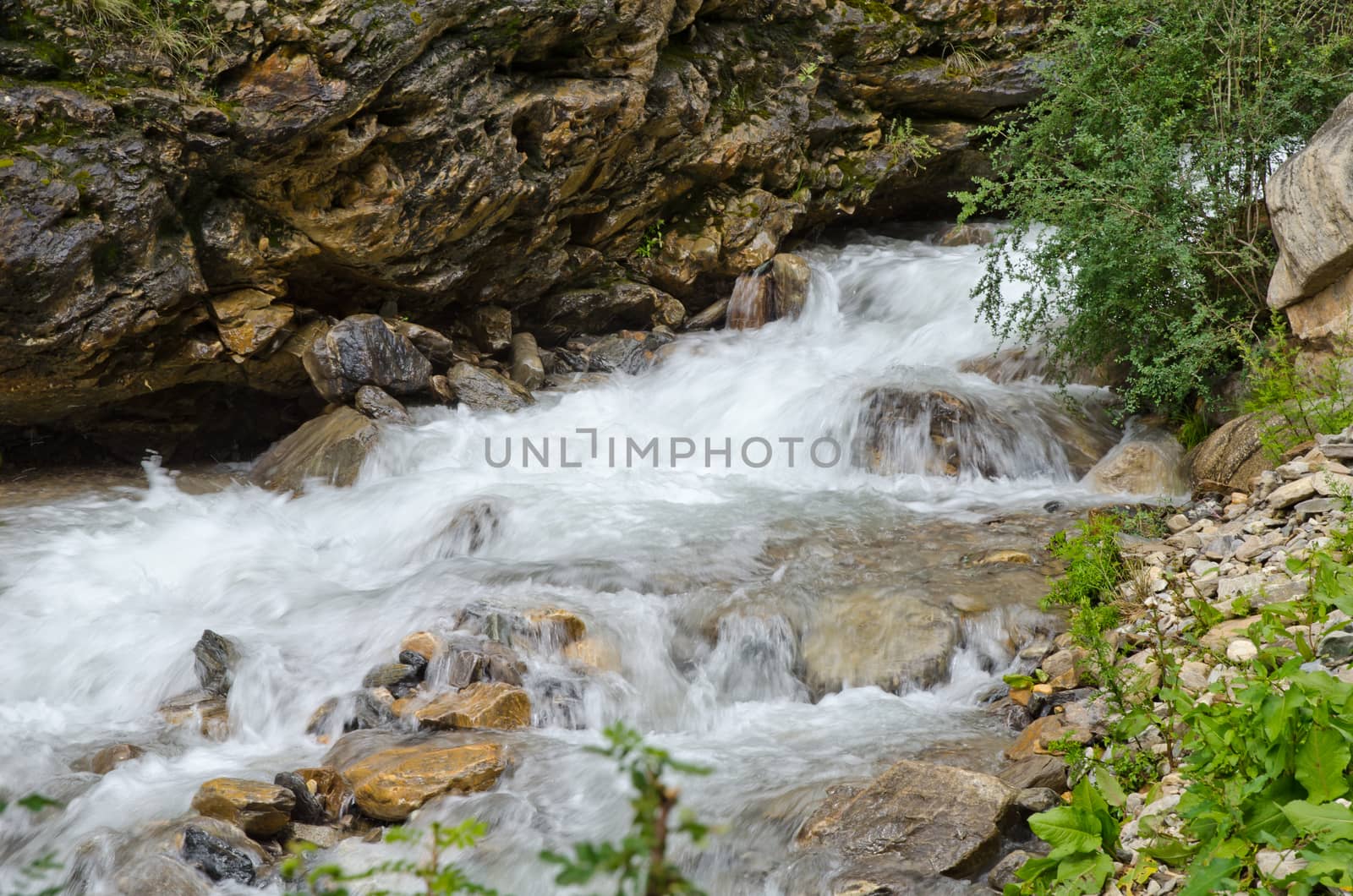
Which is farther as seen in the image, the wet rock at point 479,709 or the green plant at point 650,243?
the green plant at point 650,243

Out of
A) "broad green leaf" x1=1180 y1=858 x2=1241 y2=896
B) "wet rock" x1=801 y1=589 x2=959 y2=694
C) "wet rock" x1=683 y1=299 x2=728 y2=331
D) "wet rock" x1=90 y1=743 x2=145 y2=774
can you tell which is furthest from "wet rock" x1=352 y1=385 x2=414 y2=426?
"broad green leaf" x1=1180 y1=858 x2=1241 y2=896

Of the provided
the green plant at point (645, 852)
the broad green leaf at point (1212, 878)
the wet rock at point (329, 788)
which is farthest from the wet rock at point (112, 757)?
the broad green leaf at point (1212, 878)

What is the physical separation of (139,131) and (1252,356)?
8461 mm

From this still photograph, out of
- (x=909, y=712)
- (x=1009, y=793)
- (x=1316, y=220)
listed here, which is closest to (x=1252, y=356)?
(x=1316, y=220)

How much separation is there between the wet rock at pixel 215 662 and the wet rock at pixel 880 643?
3.37m

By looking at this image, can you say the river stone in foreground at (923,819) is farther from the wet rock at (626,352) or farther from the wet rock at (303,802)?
the wet rock at (626,352)

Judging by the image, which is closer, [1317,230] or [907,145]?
[1317,230]

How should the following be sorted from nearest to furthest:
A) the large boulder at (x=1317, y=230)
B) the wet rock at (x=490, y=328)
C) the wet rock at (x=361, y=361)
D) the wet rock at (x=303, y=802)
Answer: the wet rock at (x=303, y=802) → the large boulder at (x=1317, y=230) → the wet rock at (x=361, y=361) → the wet rock at (x=490, y=328)

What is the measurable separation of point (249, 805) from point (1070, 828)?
3409 mm

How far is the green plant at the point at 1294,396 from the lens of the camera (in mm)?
6516

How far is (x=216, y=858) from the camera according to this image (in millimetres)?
4227

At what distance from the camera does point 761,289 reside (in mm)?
12727

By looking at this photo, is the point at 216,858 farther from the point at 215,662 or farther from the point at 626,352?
the point at 626,352

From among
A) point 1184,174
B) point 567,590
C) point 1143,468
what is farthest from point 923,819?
point 1184,174
